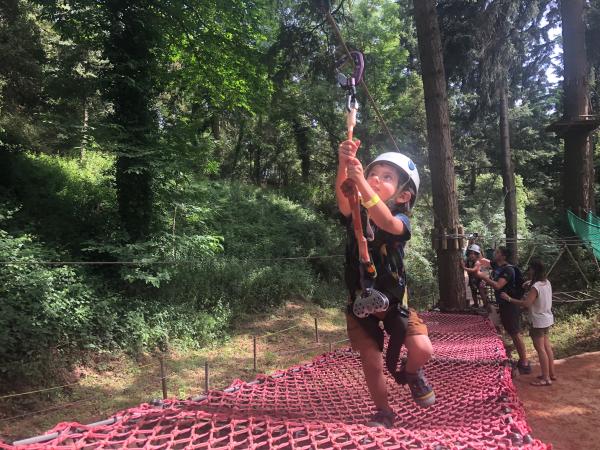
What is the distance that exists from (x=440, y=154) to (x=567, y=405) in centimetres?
338

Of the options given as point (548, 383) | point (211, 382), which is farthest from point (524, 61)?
point (211, 382)

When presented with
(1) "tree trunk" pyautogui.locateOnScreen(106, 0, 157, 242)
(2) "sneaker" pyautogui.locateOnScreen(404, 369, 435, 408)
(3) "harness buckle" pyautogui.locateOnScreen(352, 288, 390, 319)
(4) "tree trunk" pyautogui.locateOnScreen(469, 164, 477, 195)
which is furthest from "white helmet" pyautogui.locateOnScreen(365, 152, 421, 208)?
(4) "tree trunk" pyautogui.locateOnScreen(469, 164, 477, 195)

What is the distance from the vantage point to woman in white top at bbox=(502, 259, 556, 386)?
4879 millimetres

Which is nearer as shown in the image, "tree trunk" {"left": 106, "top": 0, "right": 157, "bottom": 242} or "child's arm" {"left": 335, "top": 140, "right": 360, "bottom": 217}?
"child's arm" {"left": 335, "top": 140, "right": 360, "bottom": 217}

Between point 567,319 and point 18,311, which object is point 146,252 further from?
point 567,319

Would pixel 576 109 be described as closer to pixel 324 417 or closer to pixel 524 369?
pixel 524 369

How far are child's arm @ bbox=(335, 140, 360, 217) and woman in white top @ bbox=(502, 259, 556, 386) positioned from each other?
143 inches

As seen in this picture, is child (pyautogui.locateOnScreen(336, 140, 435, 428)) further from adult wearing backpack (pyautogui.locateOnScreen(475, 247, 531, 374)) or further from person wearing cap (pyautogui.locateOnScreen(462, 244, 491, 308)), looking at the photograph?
person wearing cap (pyautogui.locateOnScreen(462, 244, 491, 308))

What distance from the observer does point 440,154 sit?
248 inches

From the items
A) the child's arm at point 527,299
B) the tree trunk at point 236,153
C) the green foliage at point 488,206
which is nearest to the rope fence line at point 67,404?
the child's arm at point 527,299

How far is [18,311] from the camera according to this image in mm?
5684

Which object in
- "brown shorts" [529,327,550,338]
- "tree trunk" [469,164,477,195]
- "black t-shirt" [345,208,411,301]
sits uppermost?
"tree trunk" [469,164,477,195]

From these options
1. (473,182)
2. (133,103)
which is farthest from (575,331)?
(473,182)

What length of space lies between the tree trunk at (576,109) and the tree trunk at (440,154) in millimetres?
4268
